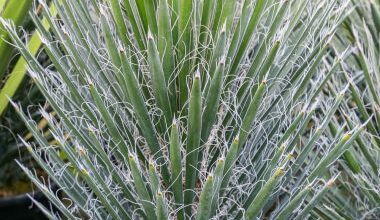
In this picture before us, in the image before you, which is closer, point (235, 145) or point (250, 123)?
point (235, 145)

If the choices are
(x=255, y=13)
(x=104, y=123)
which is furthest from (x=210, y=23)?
(x=104, y=123)

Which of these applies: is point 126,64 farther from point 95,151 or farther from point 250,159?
point 250,159

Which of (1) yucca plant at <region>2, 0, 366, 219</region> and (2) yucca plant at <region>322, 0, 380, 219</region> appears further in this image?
(2) yucca plant at <region>322, 0, 380, 219</region>

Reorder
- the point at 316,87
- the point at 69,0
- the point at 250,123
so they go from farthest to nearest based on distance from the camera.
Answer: the point at 316,87 → the point at 69,0 → the point at 250,123

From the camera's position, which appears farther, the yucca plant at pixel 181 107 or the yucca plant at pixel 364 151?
the yucca plant at pixel 364 151

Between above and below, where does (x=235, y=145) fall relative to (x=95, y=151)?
above

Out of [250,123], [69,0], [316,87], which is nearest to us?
[250,123]

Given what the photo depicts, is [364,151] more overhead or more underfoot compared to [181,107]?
more underfoot

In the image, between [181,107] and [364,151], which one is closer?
[181,107]
